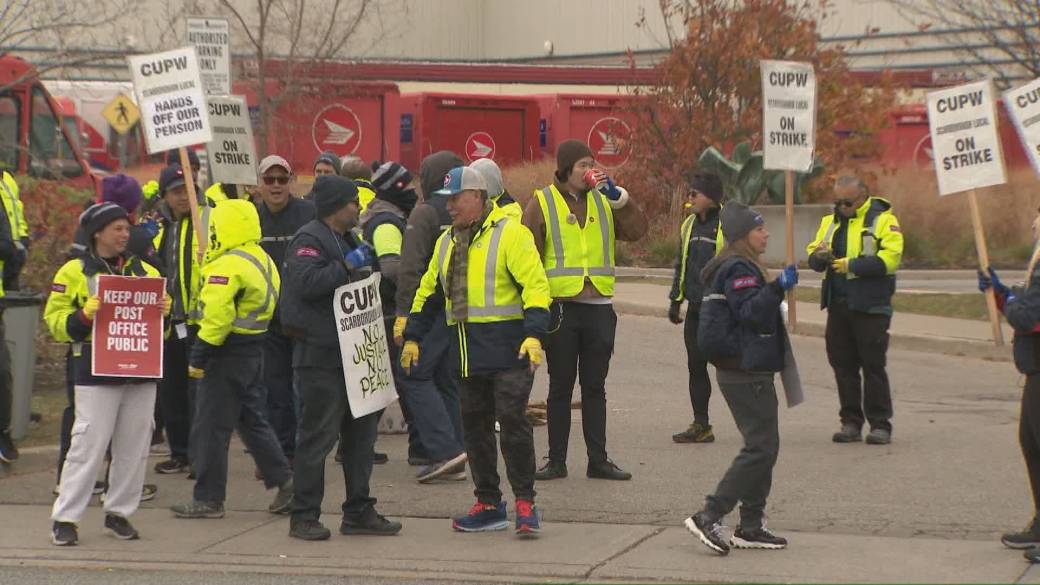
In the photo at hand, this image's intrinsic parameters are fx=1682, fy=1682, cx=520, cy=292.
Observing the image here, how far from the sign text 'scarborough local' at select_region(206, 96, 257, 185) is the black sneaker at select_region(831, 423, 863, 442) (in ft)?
16.6

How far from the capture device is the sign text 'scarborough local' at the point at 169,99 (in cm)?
1216

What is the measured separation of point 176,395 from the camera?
1107 centimetres

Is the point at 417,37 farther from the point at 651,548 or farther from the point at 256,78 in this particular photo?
the point at 651,548

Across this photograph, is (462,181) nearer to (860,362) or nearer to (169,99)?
(169,99)

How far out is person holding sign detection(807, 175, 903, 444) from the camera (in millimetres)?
11844

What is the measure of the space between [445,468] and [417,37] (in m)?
41.2

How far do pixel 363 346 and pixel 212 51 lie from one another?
8.33 meters

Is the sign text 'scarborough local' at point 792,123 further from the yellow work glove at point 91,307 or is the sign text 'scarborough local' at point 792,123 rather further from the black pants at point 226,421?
the yellow work glove at point 91,307

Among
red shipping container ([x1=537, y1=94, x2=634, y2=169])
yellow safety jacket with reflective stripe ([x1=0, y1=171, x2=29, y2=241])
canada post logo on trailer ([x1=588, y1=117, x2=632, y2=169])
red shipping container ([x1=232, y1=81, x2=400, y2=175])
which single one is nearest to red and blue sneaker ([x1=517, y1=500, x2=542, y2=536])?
yellow safety jacket with reflective stripe ([x1=0, y1=171, x2=29, y2=241])

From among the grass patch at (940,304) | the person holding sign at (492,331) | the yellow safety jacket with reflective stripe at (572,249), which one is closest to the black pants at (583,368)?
the yellow safety jacket with reflective stripe at (572,249)

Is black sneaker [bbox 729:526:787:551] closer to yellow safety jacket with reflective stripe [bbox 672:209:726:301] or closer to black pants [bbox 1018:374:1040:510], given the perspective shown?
black pants [bbox 1018:374:1040:510]

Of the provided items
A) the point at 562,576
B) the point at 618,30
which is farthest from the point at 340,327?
the point at 618,30

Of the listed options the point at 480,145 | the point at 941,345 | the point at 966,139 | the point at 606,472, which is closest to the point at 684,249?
the point at 606,472

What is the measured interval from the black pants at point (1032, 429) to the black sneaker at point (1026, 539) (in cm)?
14
